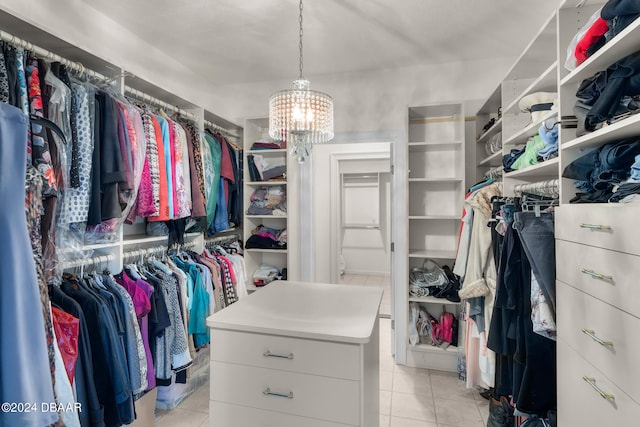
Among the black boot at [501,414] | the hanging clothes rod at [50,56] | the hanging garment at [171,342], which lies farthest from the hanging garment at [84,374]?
the black boot at [501,414]

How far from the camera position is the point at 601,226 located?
1008 mm

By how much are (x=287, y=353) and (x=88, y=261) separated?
4.15 ft

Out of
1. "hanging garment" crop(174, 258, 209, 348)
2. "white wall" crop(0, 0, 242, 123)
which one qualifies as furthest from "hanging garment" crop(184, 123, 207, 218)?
"hanging garment" crop(174, 258, 209, 348)

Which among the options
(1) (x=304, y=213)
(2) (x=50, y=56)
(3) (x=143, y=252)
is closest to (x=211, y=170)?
(3) (x=143, y=252)

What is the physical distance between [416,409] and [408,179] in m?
1.75

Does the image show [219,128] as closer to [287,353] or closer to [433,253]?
[433,253]

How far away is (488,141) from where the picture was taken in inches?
104

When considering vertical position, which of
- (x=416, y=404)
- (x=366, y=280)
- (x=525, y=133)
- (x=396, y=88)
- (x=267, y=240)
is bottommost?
(x=416, y=404)

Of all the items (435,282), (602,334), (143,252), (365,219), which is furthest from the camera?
(365,219)

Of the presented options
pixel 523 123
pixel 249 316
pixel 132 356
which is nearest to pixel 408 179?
pixel 523 123

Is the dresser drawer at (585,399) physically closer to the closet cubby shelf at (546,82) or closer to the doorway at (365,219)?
the closet cubby shelf at (546,82)

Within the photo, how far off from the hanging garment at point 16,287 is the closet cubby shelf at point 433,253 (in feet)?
8.10

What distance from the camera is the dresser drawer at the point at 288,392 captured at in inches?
46.8

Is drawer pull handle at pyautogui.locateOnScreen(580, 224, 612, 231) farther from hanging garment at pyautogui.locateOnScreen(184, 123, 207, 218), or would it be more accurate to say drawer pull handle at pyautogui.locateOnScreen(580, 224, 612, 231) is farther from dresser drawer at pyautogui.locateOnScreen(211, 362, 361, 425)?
hanging garment at pyautogui.locateOnScreen(184, 123, 207, 218)
